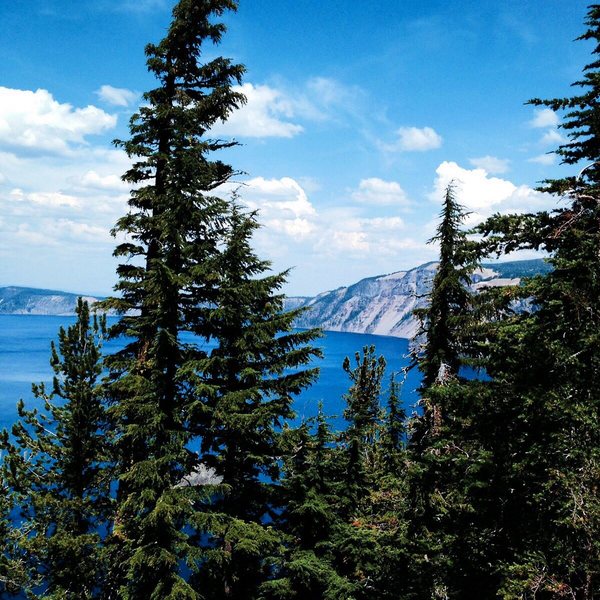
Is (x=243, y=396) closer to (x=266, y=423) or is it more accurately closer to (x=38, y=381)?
(x=266, y=423)

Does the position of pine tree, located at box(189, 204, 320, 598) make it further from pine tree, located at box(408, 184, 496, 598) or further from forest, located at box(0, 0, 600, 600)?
pine tree, located at box(408, 184, 496, 598)

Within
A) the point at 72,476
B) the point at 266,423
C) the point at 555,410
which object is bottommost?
the point at 72,476

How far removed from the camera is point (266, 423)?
1291 centimetres

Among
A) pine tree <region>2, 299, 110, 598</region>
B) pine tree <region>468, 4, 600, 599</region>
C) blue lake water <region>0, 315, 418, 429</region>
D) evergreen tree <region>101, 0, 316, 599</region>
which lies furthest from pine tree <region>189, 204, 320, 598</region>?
blue lake water <region>0, 315, 418, 429</region>

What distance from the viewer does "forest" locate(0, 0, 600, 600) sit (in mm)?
7273

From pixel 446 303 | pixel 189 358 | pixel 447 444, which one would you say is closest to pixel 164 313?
pixel 189 358

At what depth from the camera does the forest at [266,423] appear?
7273mm

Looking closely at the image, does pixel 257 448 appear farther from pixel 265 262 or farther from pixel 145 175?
pixel 145 175

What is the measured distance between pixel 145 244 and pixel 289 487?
952cm

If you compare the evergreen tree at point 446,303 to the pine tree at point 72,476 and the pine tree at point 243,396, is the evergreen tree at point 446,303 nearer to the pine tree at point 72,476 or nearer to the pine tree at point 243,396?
the pine tree at point 243,396

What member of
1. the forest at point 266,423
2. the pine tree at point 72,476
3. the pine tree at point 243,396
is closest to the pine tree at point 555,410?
the forest at point 266,423

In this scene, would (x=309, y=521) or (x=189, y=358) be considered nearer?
(x=189, y=358)

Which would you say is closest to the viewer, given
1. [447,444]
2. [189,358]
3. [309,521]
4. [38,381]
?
[447,444]

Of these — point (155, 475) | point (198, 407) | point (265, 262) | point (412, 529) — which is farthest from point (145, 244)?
point (412, 529)
